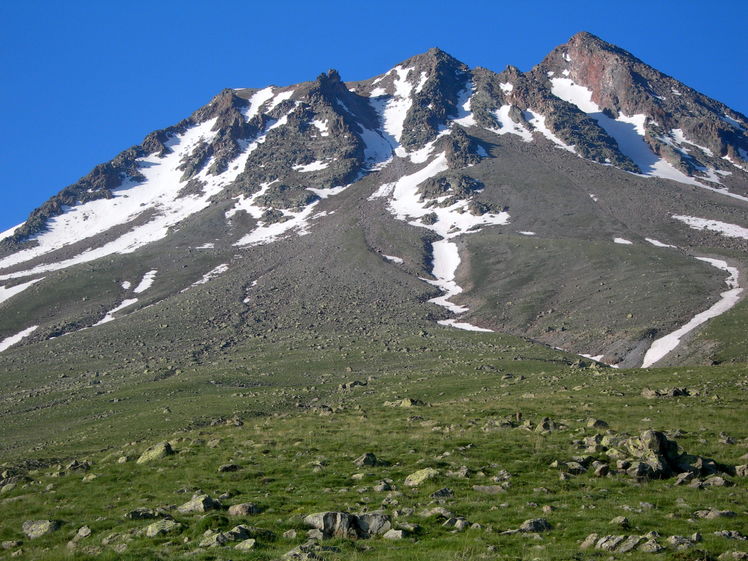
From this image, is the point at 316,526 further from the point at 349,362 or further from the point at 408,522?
the point at 349,362

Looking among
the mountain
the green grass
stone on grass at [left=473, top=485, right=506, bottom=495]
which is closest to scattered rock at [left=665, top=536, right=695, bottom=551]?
the green grass

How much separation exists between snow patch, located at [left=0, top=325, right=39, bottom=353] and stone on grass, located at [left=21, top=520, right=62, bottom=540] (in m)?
115

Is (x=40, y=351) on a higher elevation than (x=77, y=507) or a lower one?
higher

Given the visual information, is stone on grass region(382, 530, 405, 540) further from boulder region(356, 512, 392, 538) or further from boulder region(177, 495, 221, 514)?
boulder region(177, 495, 221, 514)

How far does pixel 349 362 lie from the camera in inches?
3514

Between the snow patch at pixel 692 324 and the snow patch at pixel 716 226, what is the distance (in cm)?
4696

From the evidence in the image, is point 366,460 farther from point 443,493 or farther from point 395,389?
point 395,389

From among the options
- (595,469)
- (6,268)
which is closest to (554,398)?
(595,469)

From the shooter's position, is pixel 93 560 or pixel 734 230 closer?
pixel 93 560

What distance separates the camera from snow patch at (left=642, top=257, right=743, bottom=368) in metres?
83.1

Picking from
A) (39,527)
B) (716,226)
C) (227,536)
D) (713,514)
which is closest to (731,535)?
(713,514)

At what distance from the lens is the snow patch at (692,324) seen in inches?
3273

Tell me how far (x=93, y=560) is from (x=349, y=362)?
7196 centimetres

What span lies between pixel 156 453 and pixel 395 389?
1444 inches
